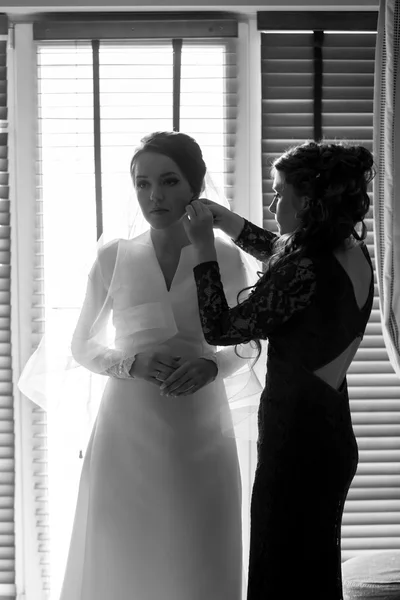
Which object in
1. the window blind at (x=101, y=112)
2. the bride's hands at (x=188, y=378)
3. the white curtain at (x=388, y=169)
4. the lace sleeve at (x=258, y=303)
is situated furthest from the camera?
the window blind at (x=101, y=112)

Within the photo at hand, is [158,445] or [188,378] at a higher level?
[188,378]

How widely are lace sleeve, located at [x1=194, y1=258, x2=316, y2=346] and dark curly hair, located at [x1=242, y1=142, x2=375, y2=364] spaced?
0.13ft

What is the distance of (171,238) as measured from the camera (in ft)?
5.93

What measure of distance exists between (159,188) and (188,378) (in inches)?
18.9

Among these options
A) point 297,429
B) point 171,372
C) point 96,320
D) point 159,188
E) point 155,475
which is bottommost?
point 155,475

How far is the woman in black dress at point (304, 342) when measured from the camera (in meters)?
1.46

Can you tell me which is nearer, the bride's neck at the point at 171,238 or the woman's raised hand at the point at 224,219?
the woman's raised hand at the point at 224,219

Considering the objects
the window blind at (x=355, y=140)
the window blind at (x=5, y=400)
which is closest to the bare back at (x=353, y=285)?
the window blind at (x=355, y=140)

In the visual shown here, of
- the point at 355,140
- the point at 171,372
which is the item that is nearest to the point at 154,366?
the point at 171,372

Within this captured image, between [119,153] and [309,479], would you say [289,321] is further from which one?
[119,153]

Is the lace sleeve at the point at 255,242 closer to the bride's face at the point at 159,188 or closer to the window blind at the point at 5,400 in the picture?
the bride's face at the point at 159,188

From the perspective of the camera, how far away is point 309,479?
150cm

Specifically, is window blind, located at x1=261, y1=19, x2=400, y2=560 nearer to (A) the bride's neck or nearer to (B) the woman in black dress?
(A) the bride's neck

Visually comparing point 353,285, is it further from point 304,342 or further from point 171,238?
point 171,238
